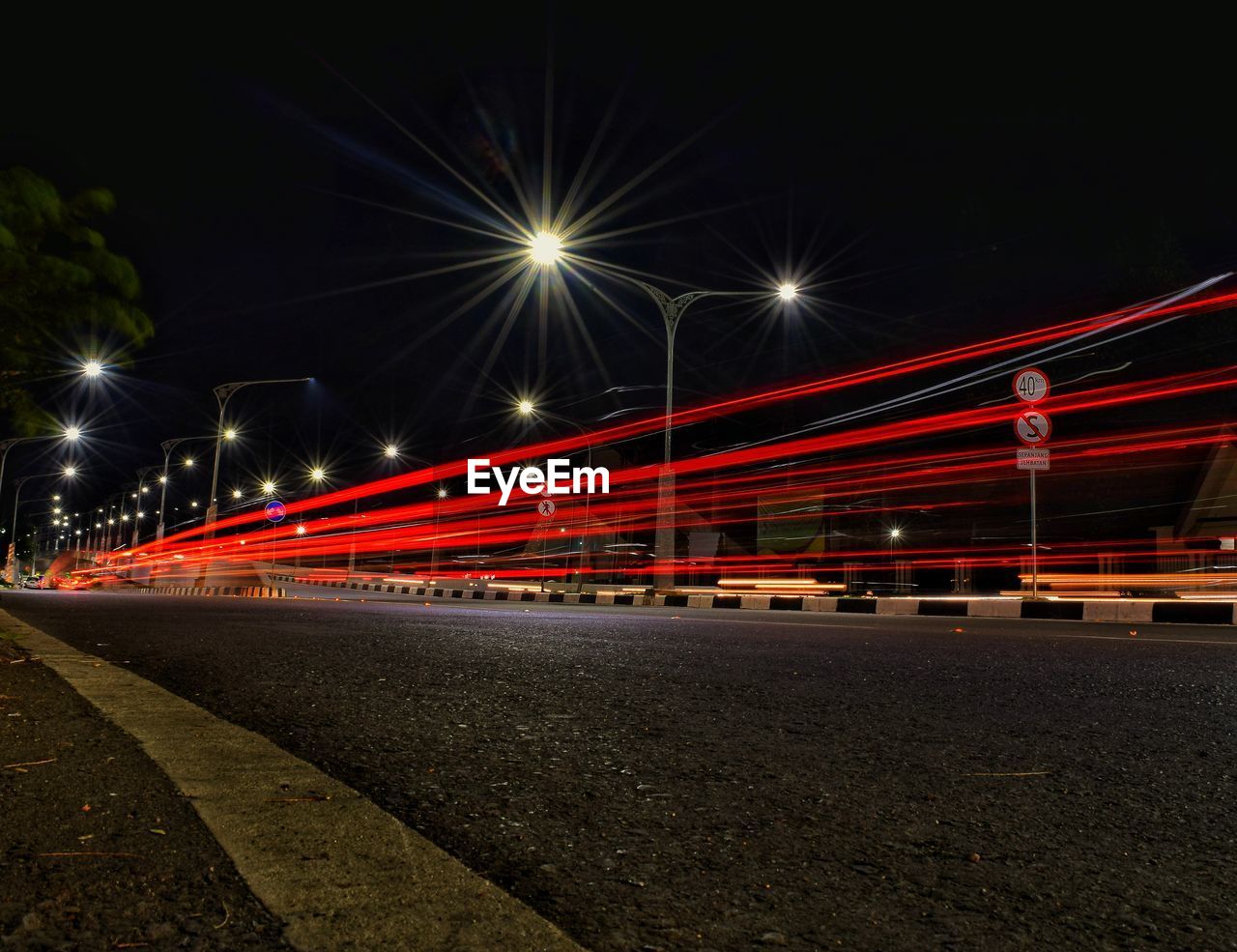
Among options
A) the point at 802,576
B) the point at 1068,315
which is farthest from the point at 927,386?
the point at 802,576

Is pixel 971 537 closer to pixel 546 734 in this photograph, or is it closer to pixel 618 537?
pixel 618 537

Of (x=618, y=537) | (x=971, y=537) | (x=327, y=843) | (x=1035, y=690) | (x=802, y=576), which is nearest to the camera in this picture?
(x=327, y=843)

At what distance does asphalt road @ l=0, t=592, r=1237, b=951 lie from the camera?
194cm

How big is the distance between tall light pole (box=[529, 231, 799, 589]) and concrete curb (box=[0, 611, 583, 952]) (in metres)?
20.1

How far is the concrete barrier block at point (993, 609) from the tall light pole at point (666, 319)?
8402 mm

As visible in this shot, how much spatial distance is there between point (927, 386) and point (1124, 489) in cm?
885

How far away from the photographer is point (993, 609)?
17188mm

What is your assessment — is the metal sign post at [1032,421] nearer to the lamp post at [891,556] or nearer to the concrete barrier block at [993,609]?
the concrete barrier block at [993,609]

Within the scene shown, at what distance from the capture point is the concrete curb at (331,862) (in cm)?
171

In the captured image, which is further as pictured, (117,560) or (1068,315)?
(117,560)

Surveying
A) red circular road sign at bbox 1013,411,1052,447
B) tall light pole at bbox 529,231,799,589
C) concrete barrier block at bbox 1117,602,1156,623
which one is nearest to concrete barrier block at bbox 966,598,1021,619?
concrete barrier block at bbox 1117,602,1156,623

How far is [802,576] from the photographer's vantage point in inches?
1444

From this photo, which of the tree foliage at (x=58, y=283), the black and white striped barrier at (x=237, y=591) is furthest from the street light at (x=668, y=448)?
the tree foliage at (x=58, y=283)

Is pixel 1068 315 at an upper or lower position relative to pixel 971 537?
upper
